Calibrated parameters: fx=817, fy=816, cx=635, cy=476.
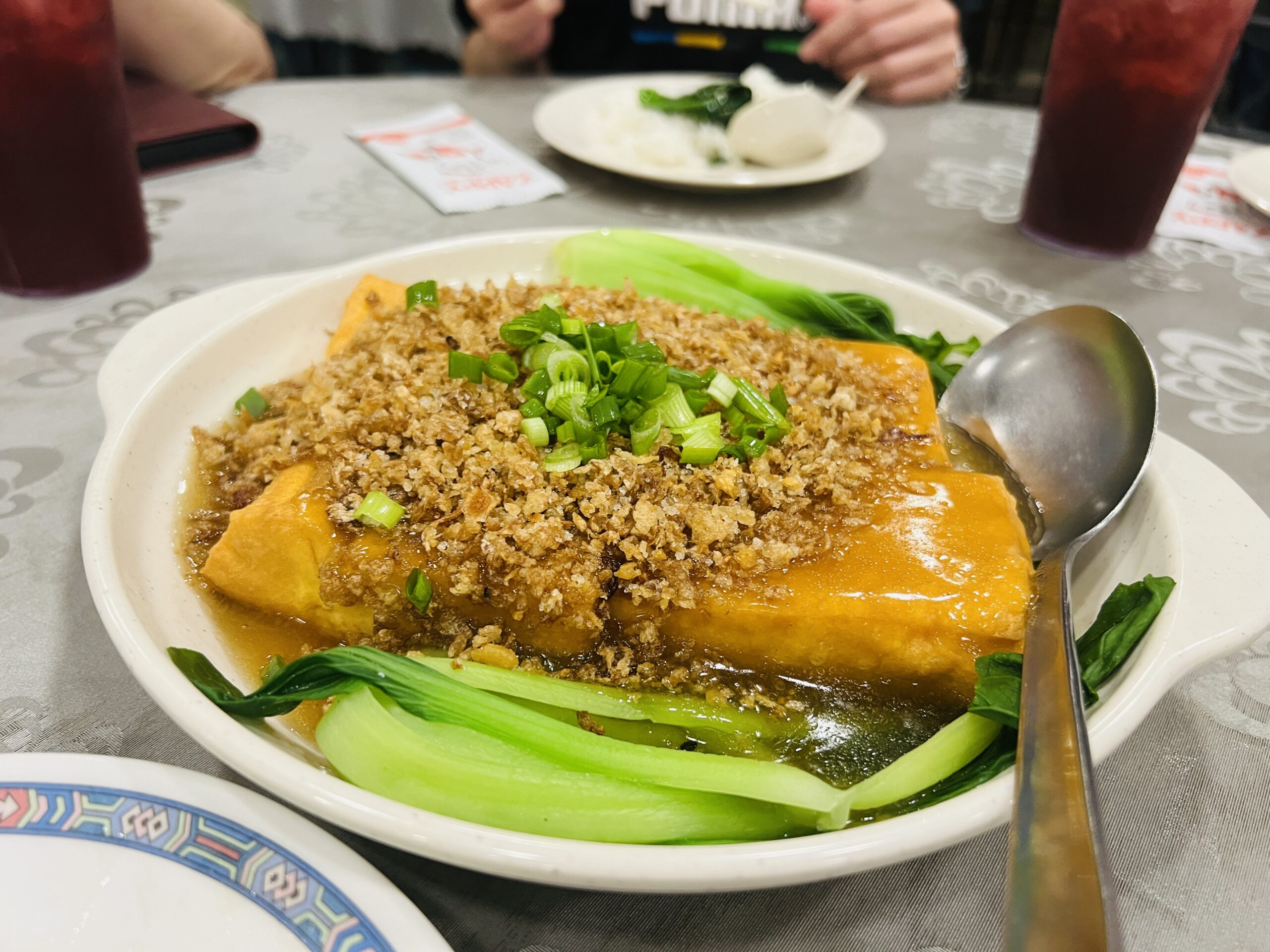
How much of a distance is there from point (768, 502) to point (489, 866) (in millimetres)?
516

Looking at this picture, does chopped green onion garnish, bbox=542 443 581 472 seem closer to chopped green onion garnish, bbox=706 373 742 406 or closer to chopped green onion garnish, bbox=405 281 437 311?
chopped green onion garnish, bbox=706 373 742 406

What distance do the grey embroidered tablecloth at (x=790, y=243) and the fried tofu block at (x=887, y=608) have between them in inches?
7.5

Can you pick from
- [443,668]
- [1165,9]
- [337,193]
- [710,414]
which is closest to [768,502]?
[710,414]

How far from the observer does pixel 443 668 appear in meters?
0.82

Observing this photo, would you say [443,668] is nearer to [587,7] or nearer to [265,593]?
[265,593]

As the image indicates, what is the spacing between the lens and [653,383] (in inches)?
38.8

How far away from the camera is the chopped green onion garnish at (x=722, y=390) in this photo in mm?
1021

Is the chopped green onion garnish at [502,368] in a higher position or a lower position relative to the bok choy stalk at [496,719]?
higher

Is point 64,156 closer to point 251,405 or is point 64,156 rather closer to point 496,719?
point 251,405

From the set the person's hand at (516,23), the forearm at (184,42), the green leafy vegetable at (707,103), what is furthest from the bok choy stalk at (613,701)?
the person's hand at (516,23)

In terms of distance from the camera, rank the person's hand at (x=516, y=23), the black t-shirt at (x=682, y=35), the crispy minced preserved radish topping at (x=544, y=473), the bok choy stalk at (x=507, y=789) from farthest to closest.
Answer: the black t-shirt at (x=682, y=35)
the person's hand at (x=516, y=23)
the crispy minced preserved radish topping at (x=544, y=473)
the bok choy stalk at (x=507, y=789)

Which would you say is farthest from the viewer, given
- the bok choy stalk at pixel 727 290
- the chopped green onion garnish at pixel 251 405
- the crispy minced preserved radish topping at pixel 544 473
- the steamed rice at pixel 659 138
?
the steamed rice at pixel 659 138

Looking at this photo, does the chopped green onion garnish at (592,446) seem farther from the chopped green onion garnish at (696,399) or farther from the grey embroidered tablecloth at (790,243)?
the grey embroidered tablecloth at (790,243)

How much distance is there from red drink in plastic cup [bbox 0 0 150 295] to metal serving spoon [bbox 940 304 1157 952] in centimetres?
163
